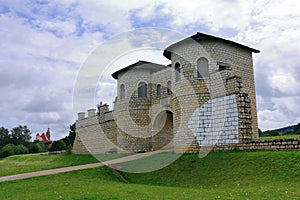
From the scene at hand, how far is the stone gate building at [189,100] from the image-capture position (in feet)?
53.7

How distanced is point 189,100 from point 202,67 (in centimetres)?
210

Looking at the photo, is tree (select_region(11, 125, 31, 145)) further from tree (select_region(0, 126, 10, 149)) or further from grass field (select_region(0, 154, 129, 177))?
grass field (select_region(0, 154, 129, 177))

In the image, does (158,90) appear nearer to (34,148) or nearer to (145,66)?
(145,66)

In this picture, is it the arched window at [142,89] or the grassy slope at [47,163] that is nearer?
the grassy slope at [47,163]

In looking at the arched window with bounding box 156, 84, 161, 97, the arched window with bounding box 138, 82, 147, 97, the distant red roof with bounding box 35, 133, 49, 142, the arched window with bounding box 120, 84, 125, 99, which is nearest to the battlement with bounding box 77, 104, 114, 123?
the arched window with bounding box 120, 84, 125, 99

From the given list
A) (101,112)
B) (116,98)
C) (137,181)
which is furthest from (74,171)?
(101,112)

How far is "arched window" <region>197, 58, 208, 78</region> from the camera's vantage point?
18270mm

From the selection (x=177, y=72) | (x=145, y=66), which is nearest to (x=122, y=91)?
(x=145, y=66)

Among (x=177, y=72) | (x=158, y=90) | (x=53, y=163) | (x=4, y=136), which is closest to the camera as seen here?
(x=177, y=72)

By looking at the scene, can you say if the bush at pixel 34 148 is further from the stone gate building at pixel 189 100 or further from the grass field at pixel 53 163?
the stone gate building at pixel 189 100

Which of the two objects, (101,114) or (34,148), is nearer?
(101,114)

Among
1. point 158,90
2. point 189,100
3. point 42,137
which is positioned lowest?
point 189,100

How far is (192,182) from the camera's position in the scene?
12.6 m

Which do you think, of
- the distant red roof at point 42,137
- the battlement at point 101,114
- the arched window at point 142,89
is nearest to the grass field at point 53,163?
the battlement at point 101,114
